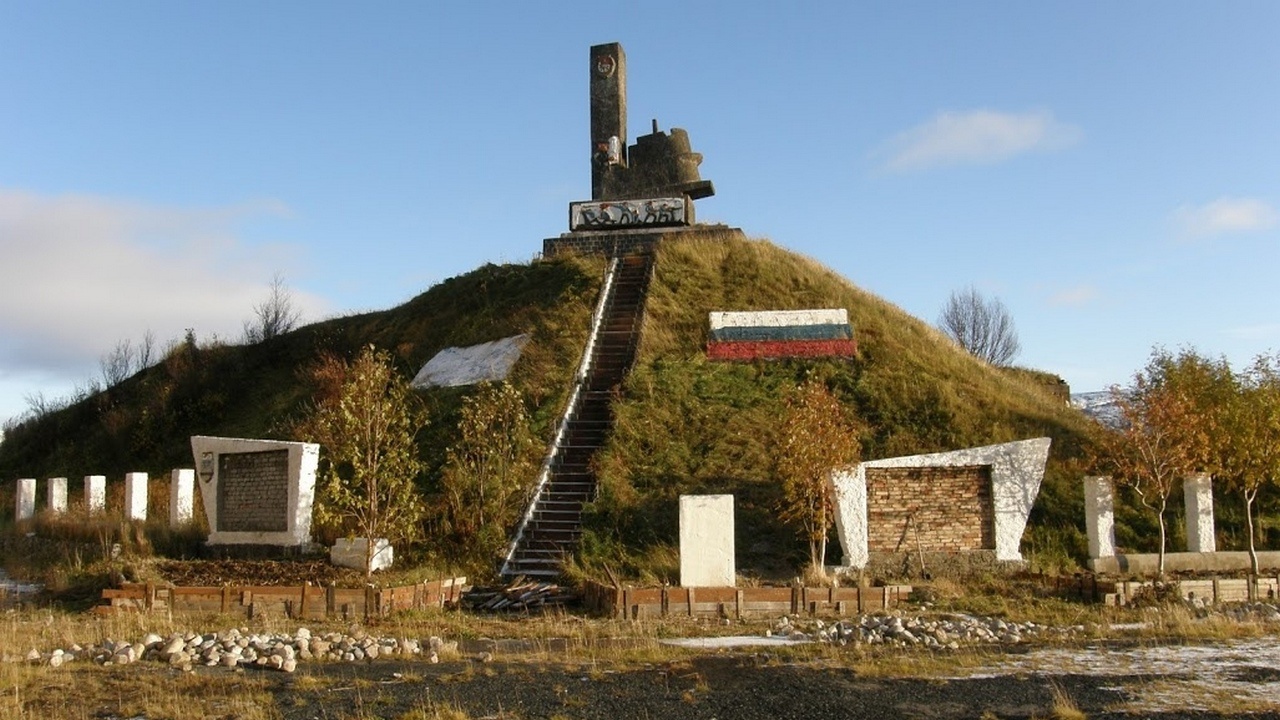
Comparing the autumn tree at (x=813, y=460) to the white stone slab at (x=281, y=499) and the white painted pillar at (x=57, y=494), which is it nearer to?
the white stone slab at (x=281, y=499)

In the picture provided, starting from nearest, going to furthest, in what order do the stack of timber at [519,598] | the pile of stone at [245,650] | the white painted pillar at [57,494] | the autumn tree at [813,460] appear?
the pile of stone at [245,650] → the stack of timber at [519,598] → the autumn tree at [813,460] → the white painted pillar at [57,494]

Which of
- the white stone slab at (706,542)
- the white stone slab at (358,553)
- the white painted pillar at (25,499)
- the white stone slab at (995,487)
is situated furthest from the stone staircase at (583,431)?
the white painted pillar at (25,499)

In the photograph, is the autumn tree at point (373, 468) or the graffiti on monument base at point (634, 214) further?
the graffiti on monument base at point (634, 214)

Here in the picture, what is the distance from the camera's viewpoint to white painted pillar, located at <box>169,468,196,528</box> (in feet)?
67.4

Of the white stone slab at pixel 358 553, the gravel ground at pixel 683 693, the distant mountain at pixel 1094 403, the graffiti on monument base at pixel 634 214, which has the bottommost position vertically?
the gravel ground at pixel 683 693

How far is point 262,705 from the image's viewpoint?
9.06 m

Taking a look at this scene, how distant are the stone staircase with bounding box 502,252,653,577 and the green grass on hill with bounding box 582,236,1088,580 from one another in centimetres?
43

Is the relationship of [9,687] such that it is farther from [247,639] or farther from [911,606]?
[911,606]

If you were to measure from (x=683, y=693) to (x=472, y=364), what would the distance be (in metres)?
17.2

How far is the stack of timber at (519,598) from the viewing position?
15.4m

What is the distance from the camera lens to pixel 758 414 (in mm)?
22188

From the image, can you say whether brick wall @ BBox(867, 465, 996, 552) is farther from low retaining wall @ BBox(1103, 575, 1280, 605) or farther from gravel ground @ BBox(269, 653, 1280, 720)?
gravel ground @ BBox(269, 653, 1280, 720)

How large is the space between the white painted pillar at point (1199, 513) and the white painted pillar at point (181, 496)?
1698 cm

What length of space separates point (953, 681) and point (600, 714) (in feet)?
10.7
